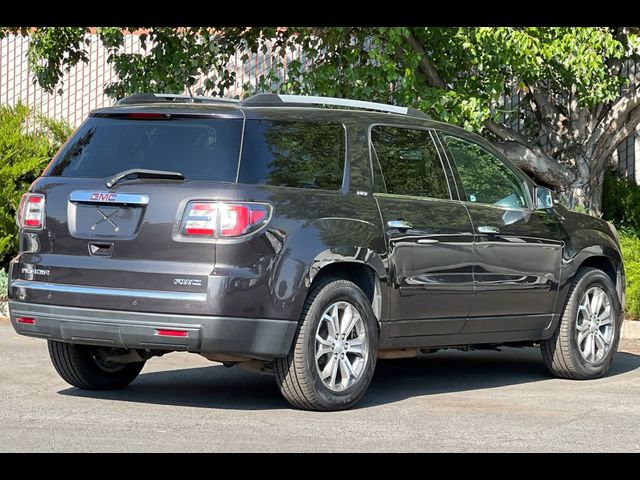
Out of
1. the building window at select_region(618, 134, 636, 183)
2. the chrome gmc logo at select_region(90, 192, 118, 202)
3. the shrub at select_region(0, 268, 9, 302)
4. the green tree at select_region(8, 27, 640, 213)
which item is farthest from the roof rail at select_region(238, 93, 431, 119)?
the building window at select_region(618, 134, 636, 183)

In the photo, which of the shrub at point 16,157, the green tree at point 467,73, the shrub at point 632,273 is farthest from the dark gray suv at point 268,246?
the shrub at point 16,157

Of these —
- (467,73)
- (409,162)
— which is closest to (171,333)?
(409,162)

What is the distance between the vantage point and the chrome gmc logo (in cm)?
827

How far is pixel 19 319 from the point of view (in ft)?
28.2

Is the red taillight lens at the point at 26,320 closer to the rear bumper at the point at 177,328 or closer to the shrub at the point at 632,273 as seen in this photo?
the rear bumper at the point at 177,328

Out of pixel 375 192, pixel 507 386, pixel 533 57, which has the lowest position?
pixel 507 386

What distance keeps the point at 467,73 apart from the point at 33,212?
820cm

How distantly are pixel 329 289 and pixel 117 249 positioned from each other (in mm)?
1268

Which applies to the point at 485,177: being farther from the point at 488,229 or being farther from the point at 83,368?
the point at 83,368

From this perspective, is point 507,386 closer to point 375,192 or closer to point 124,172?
point 375,192

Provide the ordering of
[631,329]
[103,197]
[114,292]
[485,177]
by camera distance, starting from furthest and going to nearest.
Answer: [631,329] < [485,177] < [103,197] < [114,292]

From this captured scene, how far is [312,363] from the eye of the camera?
835cm

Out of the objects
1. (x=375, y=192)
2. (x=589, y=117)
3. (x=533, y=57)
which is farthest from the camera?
(x=589, y=117)
